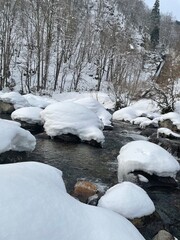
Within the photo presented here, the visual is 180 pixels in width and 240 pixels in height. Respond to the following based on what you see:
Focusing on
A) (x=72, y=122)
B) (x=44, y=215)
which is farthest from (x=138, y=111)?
(x=44, y=215)

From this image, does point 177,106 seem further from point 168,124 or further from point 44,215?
point 44,215

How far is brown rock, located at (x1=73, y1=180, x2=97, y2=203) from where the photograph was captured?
7465 mm

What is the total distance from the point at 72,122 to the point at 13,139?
137 inches

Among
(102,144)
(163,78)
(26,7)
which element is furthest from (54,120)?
(26,7)

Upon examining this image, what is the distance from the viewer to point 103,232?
387 cm

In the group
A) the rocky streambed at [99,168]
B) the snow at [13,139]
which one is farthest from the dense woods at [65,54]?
the snow at [13,139]

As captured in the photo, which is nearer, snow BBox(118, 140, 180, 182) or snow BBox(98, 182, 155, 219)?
snow BBox(98, 182, 155, 219)

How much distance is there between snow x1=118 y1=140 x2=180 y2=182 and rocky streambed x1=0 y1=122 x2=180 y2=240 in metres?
0.37

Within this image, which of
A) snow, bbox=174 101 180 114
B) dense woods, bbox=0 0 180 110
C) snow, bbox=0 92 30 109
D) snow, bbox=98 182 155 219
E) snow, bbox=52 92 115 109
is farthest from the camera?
dense woods, bbox=0 0 180 110

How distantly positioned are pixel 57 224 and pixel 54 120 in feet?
29.4

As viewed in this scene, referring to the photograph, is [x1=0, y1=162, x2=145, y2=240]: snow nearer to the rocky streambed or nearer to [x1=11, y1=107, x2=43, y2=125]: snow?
the rocky streambed

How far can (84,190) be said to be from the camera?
7609 millimetres

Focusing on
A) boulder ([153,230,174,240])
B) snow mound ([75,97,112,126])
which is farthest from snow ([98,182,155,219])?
snow mound ([75,97,112,126])

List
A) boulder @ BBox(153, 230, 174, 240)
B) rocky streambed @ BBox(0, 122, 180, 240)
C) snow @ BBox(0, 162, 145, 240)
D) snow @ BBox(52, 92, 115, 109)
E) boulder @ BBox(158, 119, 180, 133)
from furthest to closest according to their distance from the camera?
snow @ BBox(52, 92, 115, 109)
boulder @ BBox(158, 119, 180, 133)
rocky streambed @ BBox(0, 122, 180, 240)
boulder @ BBox(153, 230, 174, 240)
snow @ BBox(0, 162, 145, 240)
